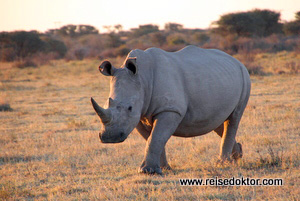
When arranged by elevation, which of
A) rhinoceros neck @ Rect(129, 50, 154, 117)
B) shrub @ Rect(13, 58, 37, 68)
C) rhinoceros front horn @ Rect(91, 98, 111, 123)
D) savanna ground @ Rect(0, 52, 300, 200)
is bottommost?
shrub @ Rect(13, 58, 37, 68)

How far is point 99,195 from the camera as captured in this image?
4367mm

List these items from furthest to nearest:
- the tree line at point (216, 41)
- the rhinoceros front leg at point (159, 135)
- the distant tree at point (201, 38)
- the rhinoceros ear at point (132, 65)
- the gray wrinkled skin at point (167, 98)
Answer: the distant tree at point (201, 38), the tree line at point (216, 41), the rhinoceros front leg at point (159, 135), the rhinoceros ear at point (132, 65), the gray wrinkled skin at point (167, 98)

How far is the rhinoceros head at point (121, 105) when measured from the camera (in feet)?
14.4

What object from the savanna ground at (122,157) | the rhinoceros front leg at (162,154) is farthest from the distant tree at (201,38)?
the rhinoceros front leg at (162,154)

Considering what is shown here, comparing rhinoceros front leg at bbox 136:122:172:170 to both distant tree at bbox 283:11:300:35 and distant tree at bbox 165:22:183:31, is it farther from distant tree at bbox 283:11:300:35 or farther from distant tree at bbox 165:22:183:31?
distant tree at bbox 165:22:183:31

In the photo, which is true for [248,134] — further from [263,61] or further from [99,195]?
[263,61]

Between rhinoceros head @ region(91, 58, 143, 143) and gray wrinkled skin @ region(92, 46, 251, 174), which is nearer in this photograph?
rhinoceros head @ region(91, 58, 143, 143)

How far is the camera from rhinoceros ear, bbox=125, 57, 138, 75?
4.74 metres

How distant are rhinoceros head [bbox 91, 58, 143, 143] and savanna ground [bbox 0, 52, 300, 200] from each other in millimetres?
630

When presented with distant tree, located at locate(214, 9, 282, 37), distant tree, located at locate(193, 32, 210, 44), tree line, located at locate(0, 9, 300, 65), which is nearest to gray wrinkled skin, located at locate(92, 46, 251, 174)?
tree line, located at locate(0, 9, 300, 65)

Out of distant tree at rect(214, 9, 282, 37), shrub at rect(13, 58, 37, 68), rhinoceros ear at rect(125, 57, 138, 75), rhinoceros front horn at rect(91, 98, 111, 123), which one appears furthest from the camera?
distant tree at rect(214, 9, 282, 37)

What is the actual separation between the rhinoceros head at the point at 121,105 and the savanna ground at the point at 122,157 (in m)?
0.63

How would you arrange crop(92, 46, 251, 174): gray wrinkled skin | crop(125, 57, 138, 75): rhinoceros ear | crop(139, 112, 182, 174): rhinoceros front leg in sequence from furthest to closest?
crop(139, 112, 182, 174): rhinoceros front leg → crop(125, 57, 138, 75): rhinoceros ear → crop(92, 46, 251, 174): gray wrinkled skin

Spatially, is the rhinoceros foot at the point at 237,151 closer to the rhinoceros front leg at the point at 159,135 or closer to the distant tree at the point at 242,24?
the rhinoceros front leg at the point at 159,135
